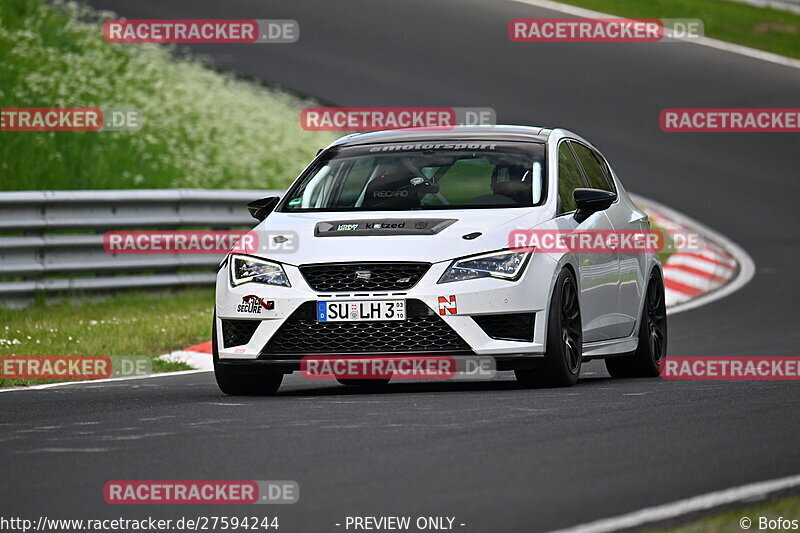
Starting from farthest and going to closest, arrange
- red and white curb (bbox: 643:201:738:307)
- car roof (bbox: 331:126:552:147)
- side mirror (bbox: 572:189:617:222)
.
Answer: red and white curb (bbox: 643:201:738:307), car roof (bbox: 331:126:552:147), side mirror (bbox: 572:189:617:222)

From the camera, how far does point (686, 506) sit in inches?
225

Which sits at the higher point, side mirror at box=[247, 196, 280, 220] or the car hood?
side mirror at box=[247, 196, 280, 220]

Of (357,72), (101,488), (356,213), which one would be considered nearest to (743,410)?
(356,213)

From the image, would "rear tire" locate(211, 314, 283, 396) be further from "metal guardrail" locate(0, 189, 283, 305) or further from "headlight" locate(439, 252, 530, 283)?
"metal guardrail" locate(0, 189, 283, 305)

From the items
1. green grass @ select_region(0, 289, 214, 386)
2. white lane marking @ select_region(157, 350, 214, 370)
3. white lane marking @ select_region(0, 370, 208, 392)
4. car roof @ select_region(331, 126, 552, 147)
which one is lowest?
white lane marking @ select_region(157, 350, 214, 370)

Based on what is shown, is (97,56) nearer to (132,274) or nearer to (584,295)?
(132,274)

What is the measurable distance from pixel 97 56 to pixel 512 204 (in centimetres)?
1544

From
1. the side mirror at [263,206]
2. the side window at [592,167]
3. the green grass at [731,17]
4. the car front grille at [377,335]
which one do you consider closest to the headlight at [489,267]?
the car front grille at [377,335]

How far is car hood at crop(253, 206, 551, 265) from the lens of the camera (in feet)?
30.3

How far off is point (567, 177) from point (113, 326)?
511 centimetres

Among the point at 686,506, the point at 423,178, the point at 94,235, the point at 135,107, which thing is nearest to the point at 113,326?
the point at 94,235

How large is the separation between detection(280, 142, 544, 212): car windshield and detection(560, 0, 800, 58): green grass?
67.4 ft

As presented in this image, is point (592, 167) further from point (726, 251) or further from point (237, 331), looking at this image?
point (726, 251)

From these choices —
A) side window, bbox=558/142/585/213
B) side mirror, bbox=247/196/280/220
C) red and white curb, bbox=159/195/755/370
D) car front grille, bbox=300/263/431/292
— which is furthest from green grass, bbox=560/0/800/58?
car front grille, bbox=300/263/431/292
